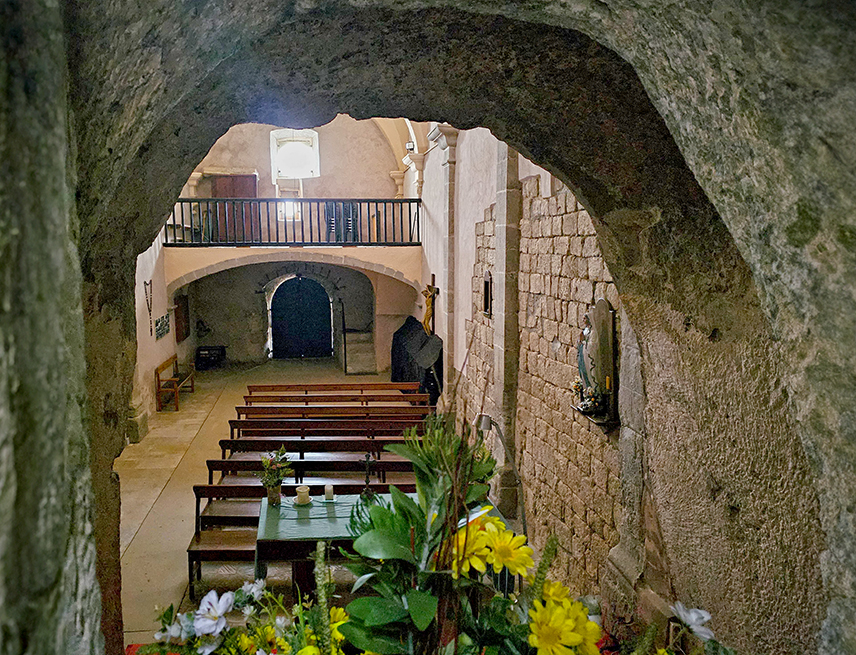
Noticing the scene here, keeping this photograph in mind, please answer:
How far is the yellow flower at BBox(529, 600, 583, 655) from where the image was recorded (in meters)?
1.27

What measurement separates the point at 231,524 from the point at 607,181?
4.36m

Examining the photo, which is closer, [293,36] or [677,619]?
[677,619]

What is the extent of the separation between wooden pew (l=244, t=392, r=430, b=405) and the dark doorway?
7708 mm

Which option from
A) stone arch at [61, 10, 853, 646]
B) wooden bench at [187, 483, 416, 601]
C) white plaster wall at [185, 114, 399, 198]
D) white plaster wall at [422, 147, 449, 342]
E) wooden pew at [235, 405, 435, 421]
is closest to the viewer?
stone arch at [61, 10, 853, 646]

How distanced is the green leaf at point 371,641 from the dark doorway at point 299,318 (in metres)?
15.9

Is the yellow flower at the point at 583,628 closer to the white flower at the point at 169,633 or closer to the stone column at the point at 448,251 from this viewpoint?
the white flower at the point at 169,633

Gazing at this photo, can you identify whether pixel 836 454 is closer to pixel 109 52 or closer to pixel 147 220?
pixel 109 52

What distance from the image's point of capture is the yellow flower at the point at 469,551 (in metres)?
1.27

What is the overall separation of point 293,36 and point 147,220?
946 mm

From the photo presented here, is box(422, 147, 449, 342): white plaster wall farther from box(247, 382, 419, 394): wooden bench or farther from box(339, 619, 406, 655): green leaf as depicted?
box(339, 619, 406, 655): green leaf

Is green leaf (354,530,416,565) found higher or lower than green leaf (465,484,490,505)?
lower

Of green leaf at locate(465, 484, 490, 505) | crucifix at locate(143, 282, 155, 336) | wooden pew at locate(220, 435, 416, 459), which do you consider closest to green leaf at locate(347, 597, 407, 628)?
green leaf at locate(465, 484, 490, 505)

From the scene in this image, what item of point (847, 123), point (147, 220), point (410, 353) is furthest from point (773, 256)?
point (410, 353)

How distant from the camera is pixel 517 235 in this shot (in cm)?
596
